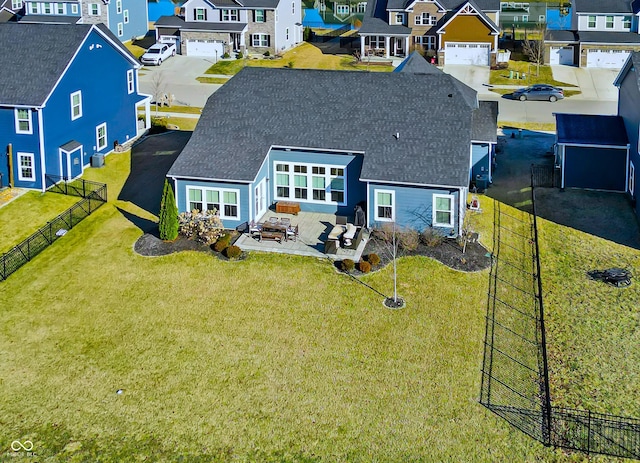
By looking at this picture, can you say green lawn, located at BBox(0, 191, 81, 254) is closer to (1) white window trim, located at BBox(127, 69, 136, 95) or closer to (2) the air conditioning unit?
(2) the air conditioning unit

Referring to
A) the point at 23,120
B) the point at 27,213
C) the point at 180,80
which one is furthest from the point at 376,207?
the point at 180,80

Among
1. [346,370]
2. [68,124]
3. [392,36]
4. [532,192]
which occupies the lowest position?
[346,370]

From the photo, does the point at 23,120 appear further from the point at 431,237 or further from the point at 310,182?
the point at 431,237

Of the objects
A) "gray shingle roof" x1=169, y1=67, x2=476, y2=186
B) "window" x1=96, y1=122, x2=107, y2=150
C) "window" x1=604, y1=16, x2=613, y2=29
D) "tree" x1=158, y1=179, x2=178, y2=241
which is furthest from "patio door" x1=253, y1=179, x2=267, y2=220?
"window" x1=604, y1=16, x2=613, y2=29

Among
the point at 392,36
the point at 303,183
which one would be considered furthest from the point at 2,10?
the point at 303,183

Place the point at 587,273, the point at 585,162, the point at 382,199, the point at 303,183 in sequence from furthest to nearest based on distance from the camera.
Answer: the point at 585,162, the point at 303,183, the point at 382,199, the point at 587,273

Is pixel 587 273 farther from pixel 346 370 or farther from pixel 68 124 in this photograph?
pixel 68 124
